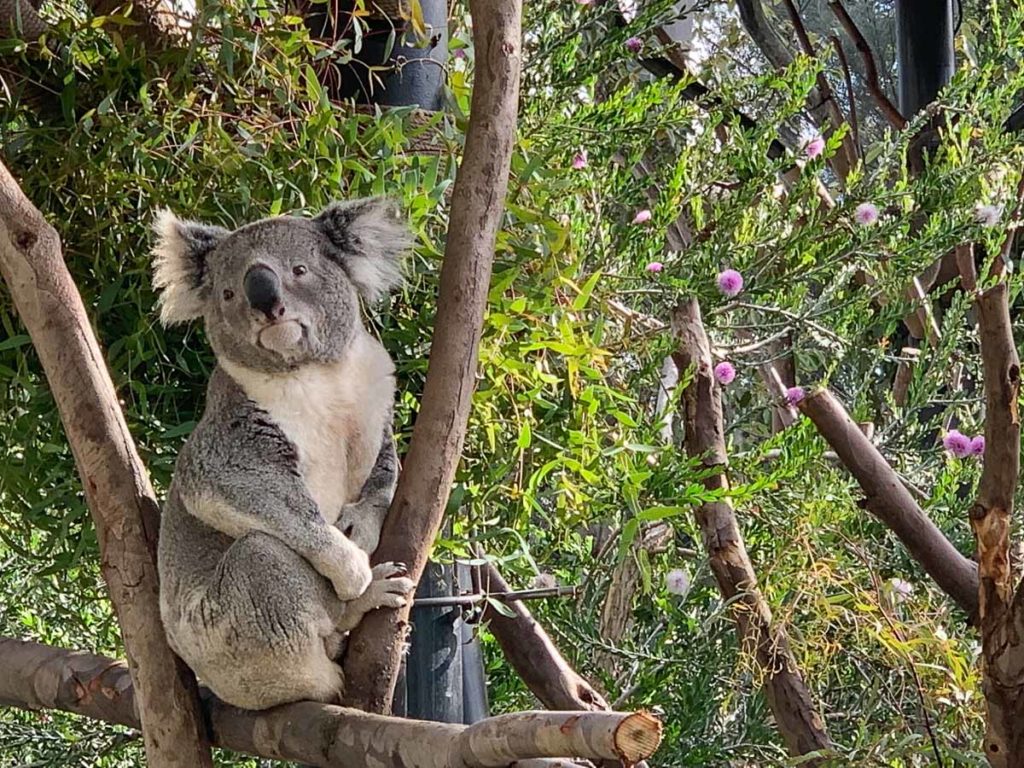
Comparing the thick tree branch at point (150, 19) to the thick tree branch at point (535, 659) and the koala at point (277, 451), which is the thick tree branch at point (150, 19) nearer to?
the koala at point (277, 451)

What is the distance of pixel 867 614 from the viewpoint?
2068 millimetres

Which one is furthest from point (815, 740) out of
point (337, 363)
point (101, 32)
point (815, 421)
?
point (101, 32)

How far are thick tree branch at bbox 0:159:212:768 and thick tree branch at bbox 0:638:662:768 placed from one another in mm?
Result: 97

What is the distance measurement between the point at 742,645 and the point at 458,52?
3.64ft

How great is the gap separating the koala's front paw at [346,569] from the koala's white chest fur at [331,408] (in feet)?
0.35

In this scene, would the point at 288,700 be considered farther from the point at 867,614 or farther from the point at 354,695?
the point at 867,614

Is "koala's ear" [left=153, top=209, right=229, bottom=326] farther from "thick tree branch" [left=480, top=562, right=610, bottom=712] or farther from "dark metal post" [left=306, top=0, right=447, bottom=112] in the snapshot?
"thick tree branch" [left=480, top=562, right=610, bottom=712]

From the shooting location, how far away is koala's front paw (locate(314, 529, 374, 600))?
61.7 inches

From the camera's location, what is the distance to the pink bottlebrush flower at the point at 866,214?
2.38 metres

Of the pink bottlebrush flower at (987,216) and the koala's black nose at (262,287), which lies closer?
the koala's black nose at (262,287)

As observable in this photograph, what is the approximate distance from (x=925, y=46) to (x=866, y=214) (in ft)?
4.19

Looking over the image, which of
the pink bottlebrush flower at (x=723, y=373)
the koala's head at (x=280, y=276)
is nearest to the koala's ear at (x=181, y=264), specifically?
the koala's head at (x=280, y=276)

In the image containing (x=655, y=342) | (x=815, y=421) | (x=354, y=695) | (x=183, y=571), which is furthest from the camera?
(x=655, y=342)

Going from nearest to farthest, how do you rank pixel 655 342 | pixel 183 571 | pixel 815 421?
pixel 183 571
pixel 815 421
pixel 655 342
